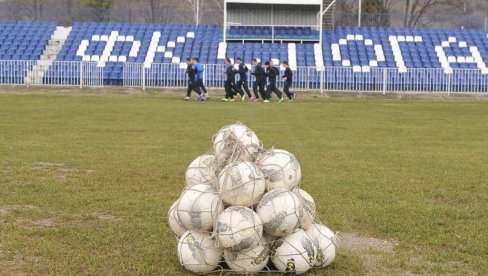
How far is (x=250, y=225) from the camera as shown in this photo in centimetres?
513

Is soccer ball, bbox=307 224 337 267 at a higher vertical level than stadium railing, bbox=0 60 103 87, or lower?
lower

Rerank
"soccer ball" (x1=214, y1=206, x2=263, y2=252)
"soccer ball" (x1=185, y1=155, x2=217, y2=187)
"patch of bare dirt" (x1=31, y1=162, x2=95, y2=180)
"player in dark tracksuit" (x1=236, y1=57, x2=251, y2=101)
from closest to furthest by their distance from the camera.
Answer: "soccer ball" (x1=214, y1=206, x2=263, y2=252), "soccer ball" (x1=185, y1=155, x2=217, y2=187), "patch of bare dirt" (x1=31, y1=162, x2=95, y2=180), "player in dark tracksuit" (x1=236, y1=57, x2=251, y2=101)

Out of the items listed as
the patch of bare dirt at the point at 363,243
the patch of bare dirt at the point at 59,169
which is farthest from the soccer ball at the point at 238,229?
the patch of bare dirt at the point at 59,169

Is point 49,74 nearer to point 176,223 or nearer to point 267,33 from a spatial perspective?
point 267,33

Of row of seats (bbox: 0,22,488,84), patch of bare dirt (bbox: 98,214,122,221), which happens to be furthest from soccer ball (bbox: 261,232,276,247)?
row of seats (bbox: 0,22,488,84)

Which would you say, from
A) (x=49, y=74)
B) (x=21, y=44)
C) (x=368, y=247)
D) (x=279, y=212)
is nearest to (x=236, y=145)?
(x=279, y=212)

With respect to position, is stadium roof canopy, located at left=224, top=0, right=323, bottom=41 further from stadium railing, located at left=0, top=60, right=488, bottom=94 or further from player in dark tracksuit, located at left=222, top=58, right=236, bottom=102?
player in dark tracksuit, located at left=222, top=58, right=236, bottom=102

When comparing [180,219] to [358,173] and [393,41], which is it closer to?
[358,173]

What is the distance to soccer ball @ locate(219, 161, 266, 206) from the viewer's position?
207 inches

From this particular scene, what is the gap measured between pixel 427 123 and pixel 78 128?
9561 mm

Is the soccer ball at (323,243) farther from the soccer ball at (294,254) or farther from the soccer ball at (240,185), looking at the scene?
the soccer ball at (240,185)

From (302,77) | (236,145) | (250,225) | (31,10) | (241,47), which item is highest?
(31,10)

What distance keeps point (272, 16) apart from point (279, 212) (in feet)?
122

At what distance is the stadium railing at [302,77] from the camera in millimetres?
36062
